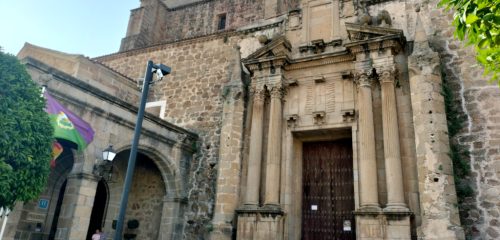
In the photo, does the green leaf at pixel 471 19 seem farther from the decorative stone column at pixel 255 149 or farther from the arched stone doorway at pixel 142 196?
the arched stone doorway at pixel 142 196

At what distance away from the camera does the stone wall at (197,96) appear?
11086mm

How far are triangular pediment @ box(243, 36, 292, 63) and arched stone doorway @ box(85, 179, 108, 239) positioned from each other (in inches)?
223

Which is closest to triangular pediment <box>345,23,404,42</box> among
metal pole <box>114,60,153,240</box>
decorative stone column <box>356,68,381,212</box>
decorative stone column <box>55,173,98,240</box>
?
decorative stone column <box>356,68,381,212</box>

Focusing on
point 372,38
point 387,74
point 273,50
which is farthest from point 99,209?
point 372,38

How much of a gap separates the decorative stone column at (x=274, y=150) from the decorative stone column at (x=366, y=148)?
1969mm

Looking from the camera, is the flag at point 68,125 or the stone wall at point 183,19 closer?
the flag at point 68,125

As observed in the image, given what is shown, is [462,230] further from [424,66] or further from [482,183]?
[424,66]

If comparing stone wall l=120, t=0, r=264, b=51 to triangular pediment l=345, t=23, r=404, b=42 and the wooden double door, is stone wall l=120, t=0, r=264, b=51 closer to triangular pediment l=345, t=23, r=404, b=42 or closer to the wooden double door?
triangular pediment l=345, t=23, r=404, b=42

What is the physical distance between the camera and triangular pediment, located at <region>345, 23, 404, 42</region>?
9.09 metres

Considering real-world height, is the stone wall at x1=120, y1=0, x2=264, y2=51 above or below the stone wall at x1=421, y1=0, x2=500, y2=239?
above

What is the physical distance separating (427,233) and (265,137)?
14.5 ft

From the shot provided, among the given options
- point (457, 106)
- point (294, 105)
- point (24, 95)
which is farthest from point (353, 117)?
point (24, 95)

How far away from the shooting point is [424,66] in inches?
336

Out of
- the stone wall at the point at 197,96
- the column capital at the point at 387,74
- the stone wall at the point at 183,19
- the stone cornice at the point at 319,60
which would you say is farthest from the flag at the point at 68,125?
the stone wall at the point at 183,19
